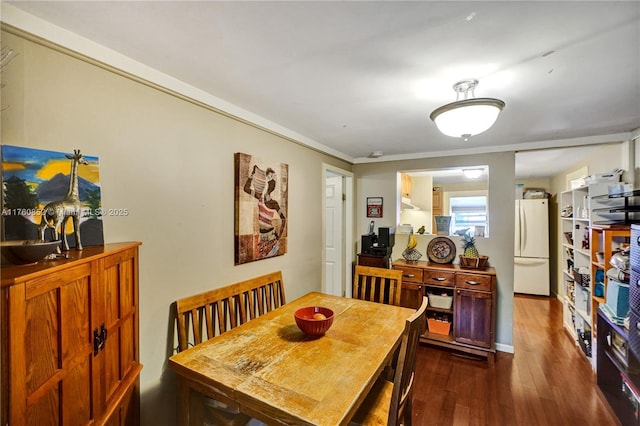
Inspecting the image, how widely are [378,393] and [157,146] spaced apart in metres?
1.91

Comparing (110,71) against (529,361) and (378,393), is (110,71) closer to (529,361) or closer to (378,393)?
(378,393)

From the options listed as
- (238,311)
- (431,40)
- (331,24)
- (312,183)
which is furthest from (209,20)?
(312,183)

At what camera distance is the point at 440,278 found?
120 inches

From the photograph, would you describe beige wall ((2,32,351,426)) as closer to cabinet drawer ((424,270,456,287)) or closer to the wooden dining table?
the wooden dining table

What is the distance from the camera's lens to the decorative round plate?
3.30 metres

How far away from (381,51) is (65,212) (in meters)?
1.59

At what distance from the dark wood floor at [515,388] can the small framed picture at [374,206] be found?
1785mm

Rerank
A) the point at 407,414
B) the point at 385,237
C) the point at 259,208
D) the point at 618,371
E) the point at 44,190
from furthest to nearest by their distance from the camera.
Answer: the point at 385,237
the point at 259,208
the point at 618,371
the point at 407,414
the point at 44,190

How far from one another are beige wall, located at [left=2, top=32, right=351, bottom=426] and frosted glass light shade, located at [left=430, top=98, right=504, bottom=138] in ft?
4.79

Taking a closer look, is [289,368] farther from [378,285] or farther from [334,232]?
[334,232]

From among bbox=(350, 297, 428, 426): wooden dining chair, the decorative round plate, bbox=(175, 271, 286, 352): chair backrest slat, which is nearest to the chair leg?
bbox=(350, 297, 428, 426): wooden dining chair

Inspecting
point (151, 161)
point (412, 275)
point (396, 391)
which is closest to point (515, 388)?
point (412, 275)

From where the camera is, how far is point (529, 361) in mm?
2787

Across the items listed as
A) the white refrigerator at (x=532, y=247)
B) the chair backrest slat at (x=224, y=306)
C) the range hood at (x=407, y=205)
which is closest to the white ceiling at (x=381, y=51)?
the chair backrest slat at (x=224, y=306)
